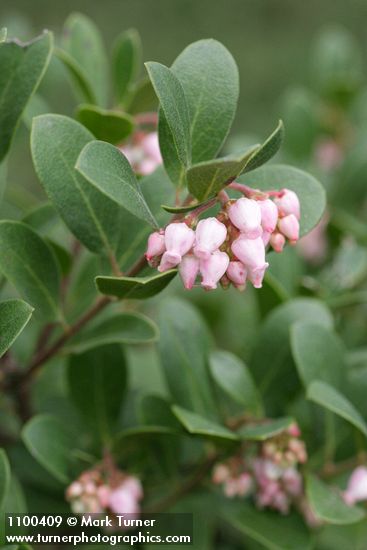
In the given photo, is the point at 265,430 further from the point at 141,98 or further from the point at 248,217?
the point at 141,98

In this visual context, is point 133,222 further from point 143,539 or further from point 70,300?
point 143,539

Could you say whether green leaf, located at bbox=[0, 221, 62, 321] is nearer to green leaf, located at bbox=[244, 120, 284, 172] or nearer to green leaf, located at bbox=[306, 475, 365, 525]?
green leaf, located at bbox=[244, 120, 284, 172]

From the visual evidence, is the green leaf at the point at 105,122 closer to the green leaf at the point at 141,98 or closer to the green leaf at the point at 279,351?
the green leaf at the point at 141,98

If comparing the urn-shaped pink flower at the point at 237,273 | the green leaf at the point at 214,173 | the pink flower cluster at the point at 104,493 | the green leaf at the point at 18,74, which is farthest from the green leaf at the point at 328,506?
the green leaf at the point at 18,74

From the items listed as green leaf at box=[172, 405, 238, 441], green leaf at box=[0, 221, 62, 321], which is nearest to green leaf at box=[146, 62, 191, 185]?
green leaf at box=[0, 221, 62, 321]

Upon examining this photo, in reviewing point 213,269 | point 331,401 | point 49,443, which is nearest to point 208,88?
point 213,269

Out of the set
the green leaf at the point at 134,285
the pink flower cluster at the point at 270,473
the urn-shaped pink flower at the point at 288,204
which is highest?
the urn-shaped pink flower at the point at 288,204
